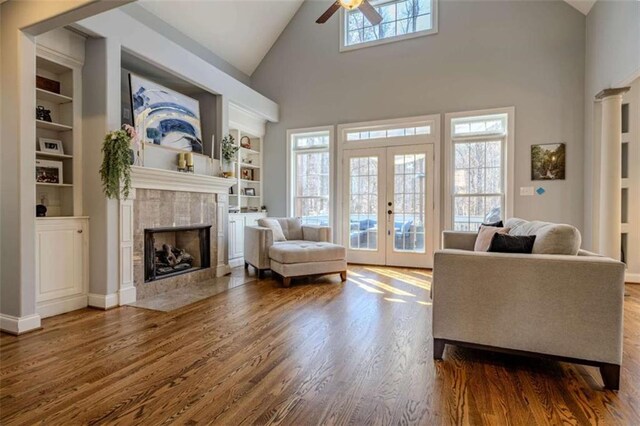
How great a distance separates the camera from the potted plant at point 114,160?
3.29 metres

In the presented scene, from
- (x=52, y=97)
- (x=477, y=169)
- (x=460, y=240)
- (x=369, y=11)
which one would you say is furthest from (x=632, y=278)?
(x=52, y=97)

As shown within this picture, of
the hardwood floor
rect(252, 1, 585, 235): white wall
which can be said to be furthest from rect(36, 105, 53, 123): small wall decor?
rect(252, 1, 585, 235): white wall

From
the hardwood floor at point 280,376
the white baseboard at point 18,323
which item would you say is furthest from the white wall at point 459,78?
the white baseboard at point 18,323

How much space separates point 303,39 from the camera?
641 centimetres

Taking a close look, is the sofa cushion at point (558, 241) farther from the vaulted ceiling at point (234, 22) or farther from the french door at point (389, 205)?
the vaulted ceiling at point (234, 22)

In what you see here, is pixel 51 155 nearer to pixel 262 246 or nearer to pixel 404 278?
pixel 262 246

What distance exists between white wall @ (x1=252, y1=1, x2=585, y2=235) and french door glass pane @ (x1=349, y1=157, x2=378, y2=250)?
2.68 ft

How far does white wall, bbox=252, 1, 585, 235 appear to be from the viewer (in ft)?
15.9

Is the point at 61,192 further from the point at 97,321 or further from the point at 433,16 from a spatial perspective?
the point at 433,16

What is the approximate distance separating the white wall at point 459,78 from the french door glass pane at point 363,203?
2.68ft

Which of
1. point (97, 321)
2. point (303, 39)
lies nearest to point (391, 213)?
point (303, 39)

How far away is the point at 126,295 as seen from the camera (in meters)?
3.56

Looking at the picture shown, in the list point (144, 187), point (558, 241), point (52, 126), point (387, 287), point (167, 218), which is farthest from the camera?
point (387, 287)

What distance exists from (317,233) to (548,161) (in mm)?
3417
